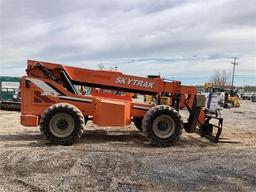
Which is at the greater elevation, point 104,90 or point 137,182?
point 104,90

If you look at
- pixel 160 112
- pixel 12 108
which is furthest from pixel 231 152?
pixel 12 108

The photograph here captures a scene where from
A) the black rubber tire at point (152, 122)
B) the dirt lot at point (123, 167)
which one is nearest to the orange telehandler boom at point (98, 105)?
the black rubber tire at point (152, 122)

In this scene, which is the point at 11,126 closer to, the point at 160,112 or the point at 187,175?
the point at 160,112

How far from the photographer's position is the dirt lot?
22.7 feet

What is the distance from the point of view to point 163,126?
39.0 ft

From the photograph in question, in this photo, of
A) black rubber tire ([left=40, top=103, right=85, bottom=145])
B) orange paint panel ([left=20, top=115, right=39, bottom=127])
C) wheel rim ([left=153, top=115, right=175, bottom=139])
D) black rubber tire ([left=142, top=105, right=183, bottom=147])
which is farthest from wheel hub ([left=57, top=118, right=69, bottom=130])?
wheel rim ([left=153, top=115, right=175, bottom=139])

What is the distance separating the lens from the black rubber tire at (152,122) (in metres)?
11.8

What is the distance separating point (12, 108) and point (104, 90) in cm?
1438

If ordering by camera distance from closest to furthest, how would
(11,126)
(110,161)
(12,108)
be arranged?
(110,161)
(11,126)
(12,108)

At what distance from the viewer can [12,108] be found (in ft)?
85.5

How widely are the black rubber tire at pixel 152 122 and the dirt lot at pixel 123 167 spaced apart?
0.93ft

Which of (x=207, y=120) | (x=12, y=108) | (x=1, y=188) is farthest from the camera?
(x=12, y=108)

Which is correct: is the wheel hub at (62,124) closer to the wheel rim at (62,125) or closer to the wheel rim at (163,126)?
the wheel rim at (62,125)

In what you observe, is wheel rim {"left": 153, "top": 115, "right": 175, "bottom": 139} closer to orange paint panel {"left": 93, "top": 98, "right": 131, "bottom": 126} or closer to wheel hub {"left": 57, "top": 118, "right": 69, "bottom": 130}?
orange paint panel {"left": 93, "top": 98, "right": 131, "bottom": 126}
